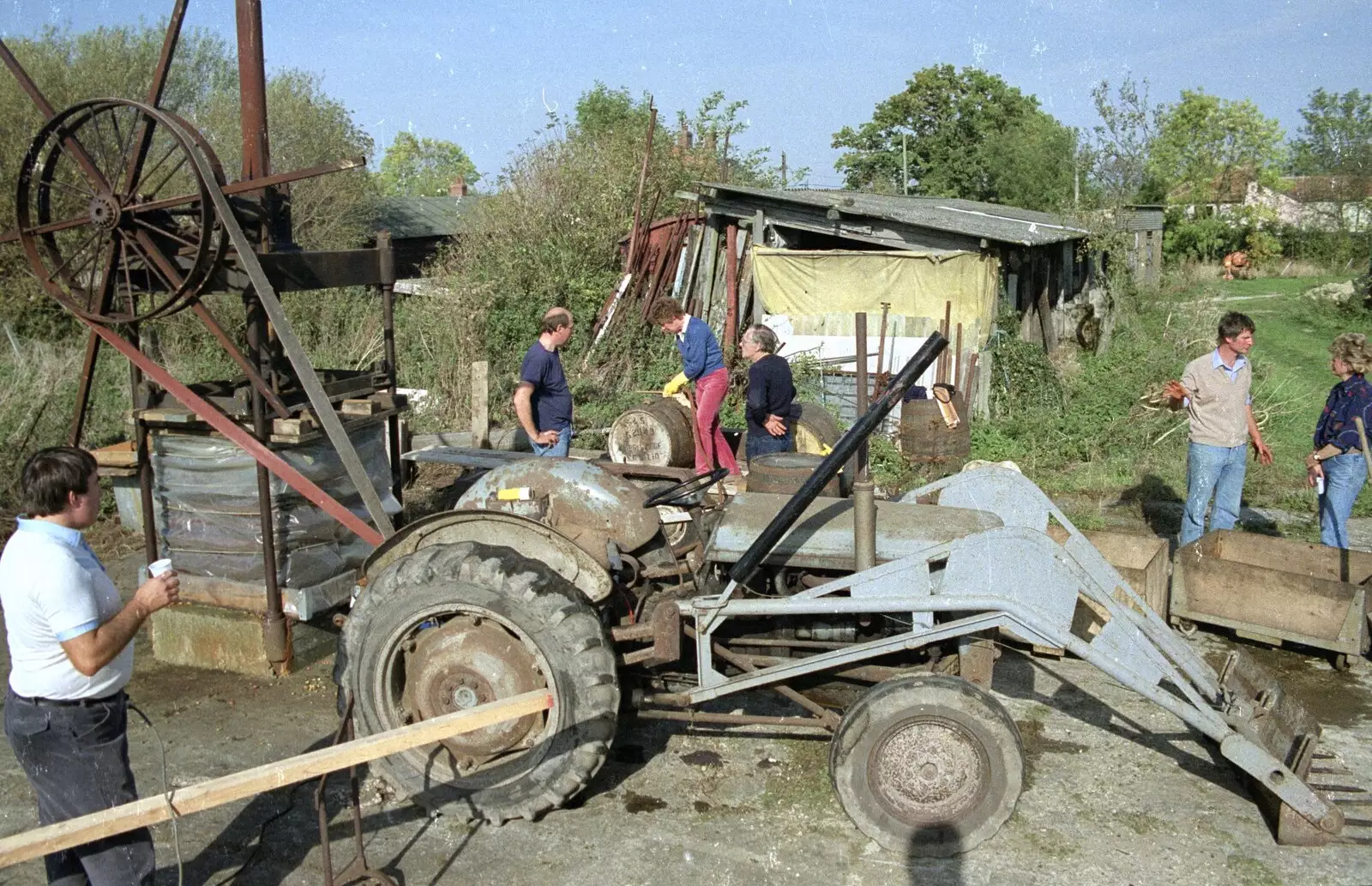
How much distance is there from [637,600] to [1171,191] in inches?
1529

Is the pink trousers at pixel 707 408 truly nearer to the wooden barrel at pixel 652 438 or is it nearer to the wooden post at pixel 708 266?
the wooden barrel at pixel 652 438

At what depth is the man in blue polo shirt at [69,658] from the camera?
3131 mm

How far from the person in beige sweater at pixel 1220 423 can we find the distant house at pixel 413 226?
19415 mm

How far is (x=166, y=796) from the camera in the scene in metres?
3.08

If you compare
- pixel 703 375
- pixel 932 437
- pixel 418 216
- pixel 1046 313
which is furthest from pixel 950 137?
pixel 703 375

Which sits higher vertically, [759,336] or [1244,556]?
[759,336]

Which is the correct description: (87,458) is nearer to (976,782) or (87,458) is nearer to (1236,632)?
(976,782)

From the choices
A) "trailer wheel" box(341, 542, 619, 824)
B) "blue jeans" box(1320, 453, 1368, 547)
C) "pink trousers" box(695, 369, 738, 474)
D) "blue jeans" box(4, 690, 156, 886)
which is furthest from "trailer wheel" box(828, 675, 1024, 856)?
"pink trousers" box(695, 369, 738, 474)

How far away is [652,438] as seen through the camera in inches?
384

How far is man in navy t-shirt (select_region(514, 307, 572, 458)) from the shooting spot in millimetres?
7060

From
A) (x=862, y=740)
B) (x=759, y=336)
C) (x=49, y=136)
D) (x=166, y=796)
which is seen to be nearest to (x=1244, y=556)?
(x=759, y=336)

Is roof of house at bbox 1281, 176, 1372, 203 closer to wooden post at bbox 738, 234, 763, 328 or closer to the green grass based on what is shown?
the green grass

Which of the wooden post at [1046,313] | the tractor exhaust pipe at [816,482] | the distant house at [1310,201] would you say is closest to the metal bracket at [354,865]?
the tractor exhaust pipe at [816,482]

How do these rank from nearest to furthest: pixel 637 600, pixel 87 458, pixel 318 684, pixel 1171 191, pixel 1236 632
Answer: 1. pixel 87 458
2. pixel 637 600
3. pixel 318 684
4. pixel 1236 632
5. pixel 1171 191
